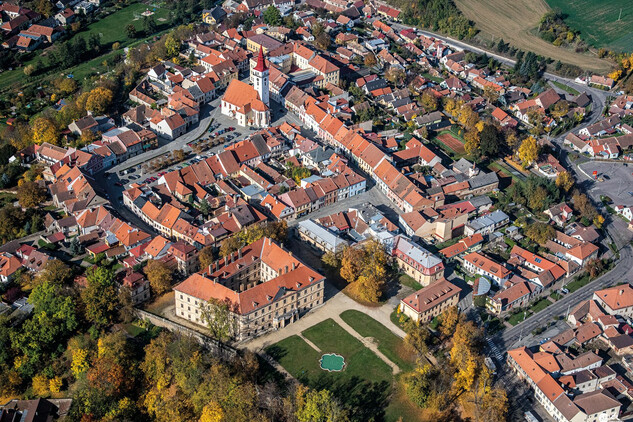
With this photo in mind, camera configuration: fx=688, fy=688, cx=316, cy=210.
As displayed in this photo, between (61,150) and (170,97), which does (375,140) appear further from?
(61,150)

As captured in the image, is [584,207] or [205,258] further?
[584,207]

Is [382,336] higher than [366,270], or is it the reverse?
[366,270]

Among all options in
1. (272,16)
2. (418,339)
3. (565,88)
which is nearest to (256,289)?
(418,339)

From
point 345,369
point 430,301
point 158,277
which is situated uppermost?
point 430,301

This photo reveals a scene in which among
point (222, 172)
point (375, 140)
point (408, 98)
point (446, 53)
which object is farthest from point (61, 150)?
point (446, 53)

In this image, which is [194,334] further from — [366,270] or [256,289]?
Result: [366,270]

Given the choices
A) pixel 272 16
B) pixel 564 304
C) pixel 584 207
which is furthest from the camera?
pixel 272 16

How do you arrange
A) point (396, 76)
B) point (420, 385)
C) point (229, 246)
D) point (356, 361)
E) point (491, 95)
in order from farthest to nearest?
point (396, 76) → point (491, 95) → point (229, 246) → point (356, 361) → point (420, 385)

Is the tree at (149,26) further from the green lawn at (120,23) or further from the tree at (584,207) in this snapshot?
the tree at (584,207)
